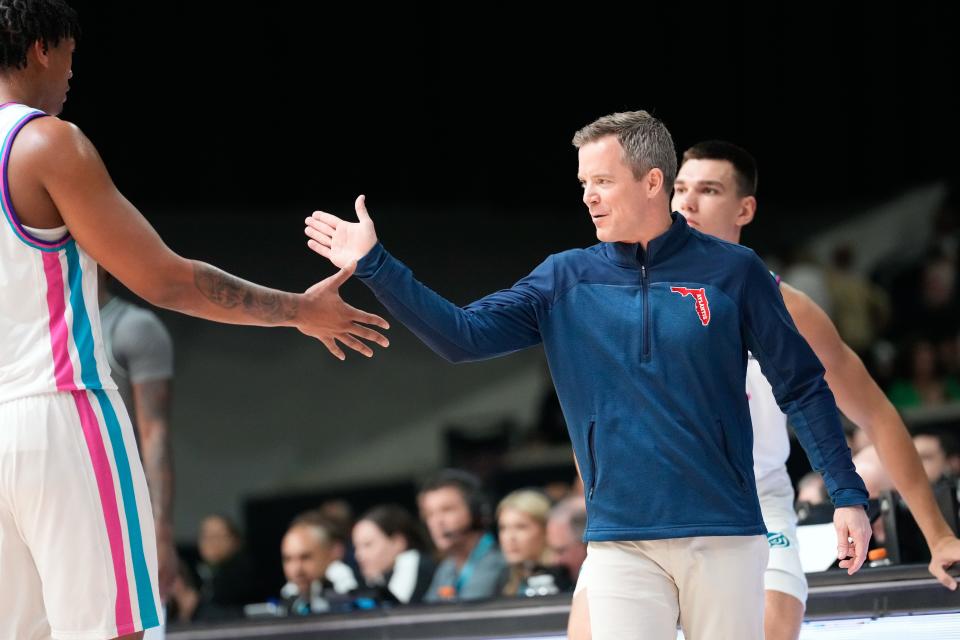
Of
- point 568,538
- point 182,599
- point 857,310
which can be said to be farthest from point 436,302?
point 857,310

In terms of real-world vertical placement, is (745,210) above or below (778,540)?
above

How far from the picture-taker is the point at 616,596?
9.93ft

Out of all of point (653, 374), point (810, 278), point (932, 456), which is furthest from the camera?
point (810, 278)

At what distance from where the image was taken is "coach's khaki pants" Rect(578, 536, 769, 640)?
9.86 ft

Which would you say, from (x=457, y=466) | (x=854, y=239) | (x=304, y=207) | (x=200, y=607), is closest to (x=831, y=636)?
(x=200, y=607)

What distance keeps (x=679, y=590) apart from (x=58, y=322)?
1.48 metres

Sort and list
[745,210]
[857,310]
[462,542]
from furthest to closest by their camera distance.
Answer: [857,310], [462,542], [745,210]

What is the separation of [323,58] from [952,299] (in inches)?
225

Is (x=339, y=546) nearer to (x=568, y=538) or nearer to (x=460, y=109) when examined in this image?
(x=568, y=538)

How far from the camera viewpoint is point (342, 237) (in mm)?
3104

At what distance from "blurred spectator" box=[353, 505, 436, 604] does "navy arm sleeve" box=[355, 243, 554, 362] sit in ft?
12.0

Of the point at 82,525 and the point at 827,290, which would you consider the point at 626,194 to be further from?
the point at 827,290

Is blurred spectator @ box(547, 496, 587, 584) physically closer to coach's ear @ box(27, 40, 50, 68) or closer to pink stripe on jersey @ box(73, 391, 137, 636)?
pink stripe on jersey @ box(73, 391, 137, 636)

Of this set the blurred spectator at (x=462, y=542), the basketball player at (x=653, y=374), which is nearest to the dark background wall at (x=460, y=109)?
the blurred spectator at (x=462, y=542)
